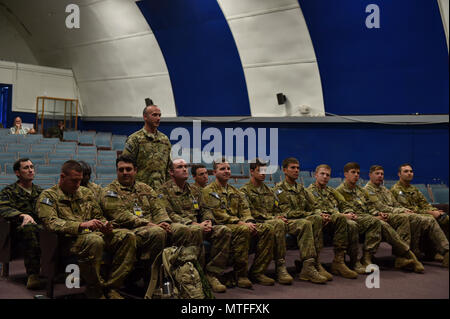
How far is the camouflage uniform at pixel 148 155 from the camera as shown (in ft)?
14.4

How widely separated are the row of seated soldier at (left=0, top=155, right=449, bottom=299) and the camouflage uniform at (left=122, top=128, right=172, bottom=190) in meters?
0.26

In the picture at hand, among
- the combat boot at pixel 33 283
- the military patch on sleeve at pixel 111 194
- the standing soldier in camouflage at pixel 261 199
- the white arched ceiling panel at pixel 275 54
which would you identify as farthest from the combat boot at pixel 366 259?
the white arched ceiling panel at pixel 275 54

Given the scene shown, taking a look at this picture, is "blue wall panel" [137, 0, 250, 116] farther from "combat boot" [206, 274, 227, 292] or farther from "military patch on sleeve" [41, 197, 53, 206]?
"military patch on sleeve" [41, 197, 53, 206]

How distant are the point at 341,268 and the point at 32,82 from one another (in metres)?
13.3

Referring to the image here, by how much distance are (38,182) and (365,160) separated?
6.52m

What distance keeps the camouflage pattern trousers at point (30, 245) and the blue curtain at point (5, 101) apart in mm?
12125

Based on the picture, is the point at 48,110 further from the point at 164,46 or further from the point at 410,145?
the point at 410,145

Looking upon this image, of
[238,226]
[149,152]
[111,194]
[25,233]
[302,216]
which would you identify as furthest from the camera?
[302,216]

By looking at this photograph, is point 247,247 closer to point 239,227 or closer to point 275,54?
point 239,227

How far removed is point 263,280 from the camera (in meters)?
4.16

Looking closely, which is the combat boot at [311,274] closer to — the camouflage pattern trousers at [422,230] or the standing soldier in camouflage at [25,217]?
the camouflage pattern trousers at [422,230]

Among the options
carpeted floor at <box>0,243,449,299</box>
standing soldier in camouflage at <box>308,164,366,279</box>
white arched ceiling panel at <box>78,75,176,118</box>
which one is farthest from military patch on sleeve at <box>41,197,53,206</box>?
white arched ceiling panel at <box>78,75,176,118</box>

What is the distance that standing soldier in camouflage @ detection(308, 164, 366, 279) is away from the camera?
4.59m

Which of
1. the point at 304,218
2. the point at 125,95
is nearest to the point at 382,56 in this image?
the point at 304,218
